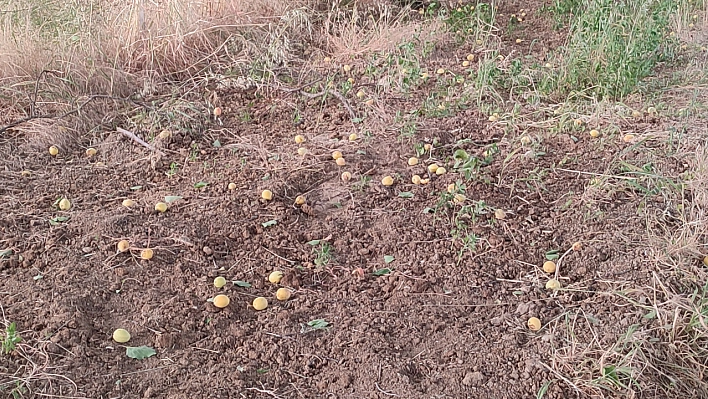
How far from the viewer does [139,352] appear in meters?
2.18

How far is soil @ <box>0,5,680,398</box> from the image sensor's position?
213cm

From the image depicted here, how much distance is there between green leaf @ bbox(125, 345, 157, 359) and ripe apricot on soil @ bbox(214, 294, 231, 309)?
11.3 inches

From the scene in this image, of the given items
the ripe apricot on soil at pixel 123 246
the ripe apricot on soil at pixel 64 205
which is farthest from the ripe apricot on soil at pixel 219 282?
the ripe apricot on soil at pixel 64 205

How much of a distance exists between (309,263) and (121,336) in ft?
2.60

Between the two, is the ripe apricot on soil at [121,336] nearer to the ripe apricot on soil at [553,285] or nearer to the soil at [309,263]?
the soil at [309,263]

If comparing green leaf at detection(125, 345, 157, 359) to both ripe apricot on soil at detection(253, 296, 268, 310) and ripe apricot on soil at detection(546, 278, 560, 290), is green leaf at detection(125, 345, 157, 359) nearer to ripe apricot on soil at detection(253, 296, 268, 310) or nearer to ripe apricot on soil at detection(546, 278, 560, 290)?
ripe apricot on soil at detection(253, 296, 268, 310)

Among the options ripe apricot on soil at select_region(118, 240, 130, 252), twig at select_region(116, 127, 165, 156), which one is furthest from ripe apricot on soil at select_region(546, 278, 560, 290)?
twig at select_region(116, 127, 165, 156)

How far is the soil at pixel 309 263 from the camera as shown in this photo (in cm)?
213

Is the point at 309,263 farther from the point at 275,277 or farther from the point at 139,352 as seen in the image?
the point at 139,352

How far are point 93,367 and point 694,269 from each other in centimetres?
226

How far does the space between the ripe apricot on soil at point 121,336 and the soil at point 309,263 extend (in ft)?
0.09

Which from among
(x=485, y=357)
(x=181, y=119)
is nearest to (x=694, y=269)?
(x=485, y=357)

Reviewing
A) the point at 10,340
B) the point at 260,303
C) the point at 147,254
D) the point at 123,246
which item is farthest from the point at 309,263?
the point at 10,340

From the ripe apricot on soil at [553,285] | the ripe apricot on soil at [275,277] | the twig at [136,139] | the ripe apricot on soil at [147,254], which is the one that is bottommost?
the ripe apricot on soil at [553,285]
